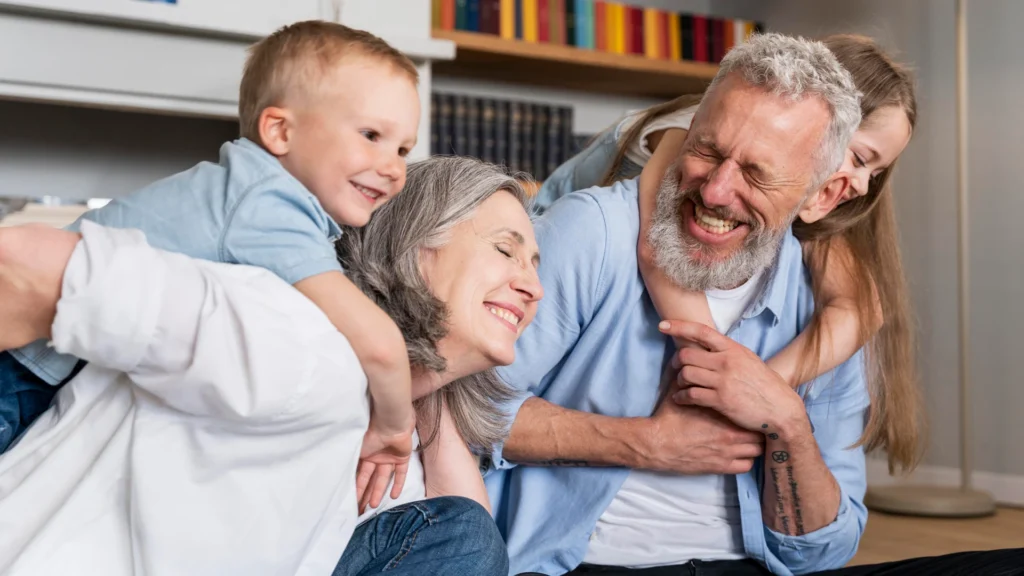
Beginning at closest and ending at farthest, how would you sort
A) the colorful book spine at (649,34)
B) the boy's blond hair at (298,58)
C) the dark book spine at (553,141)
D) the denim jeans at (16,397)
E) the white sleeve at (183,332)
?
the white sleeve at (183,332), the denim jeans at (16,397), the boy's blond hair at (298,58), the dark book spine at (553,141), the colorful book spine at (649,34)

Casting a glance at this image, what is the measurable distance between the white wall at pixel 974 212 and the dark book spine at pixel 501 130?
4.42ft

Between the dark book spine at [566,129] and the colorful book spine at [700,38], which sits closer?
the dark book spine at [566,129]

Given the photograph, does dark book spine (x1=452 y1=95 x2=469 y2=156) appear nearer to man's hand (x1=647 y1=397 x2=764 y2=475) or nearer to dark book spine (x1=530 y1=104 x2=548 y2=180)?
dark book spine (x1=530 y1=104 x2=548 y2=180)

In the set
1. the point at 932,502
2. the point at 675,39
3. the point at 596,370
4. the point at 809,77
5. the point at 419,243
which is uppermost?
the point at 675,39

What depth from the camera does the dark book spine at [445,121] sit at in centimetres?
332

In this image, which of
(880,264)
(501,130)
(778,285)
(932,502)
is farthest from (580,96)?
(778,285)

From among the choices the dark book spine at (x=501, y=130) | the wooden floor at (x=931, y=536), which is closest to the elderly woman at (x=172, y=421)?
the wooden floor at (x=931, y=536)

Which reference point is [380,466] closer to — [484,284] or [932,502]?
[484,284]

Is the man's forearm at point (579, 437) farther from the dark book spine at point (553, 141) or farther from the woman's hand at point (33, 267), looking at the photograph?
the dark book spine at point (553, 141)

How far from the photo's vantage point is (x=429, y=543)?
3.88 feet

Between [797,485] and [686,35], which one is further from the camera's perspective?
[686,35]

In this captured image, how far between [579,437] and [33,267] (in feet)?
2.84

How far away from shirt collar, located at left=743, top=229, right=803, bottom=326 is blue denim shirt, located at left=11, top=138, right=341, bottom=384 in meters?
0.79

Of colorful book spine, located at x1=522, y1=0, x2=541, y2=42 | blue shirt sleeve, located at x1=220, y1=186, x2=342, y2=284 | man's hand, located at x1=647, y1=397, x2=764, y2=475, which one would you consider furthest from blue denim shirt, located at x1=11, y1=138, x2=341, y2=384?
colorful book spine, located at x1=522, y1=0, x2=541, y2=42
